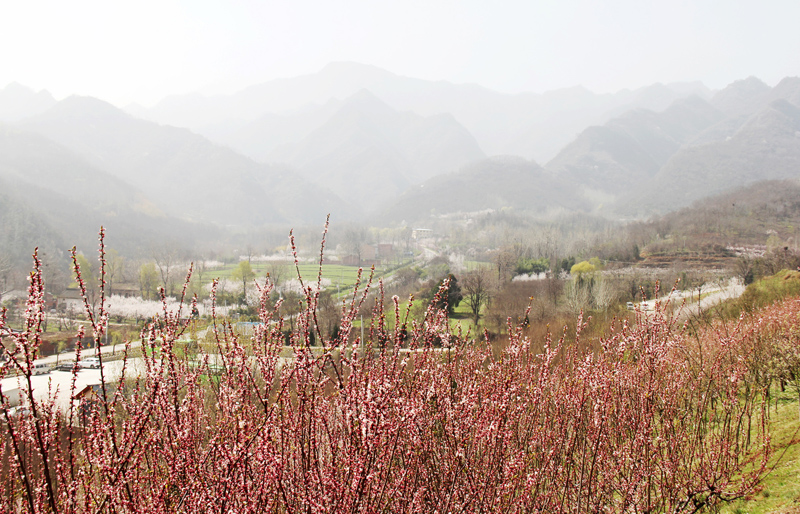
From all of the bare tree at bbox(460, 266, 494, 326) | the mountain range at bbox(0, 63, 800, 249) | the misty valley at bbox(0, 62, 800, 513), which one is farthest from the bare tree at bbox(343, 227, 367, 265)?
the mountain range at bbox(0, 63, 800, 249)

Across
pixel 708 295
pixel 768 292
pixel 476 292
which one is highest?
pixel 768 292

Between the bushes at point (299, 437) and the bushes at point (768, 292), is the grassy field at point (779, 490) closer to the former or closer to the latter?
the bushes at point (299, 437)

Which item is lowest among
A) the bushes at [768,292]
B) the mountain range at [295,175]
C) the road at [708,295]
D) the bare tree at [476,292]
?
the bare tree at [476,292]

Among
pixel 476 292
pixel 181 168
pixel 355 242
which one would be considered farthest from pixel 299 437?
pixel 181 168

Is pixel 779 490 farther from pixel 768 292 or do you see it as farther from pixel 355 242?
pixel 355 242

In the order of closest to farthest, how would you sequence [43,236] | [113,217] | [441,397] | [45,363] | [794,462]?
1. [441,397]
2. [794,462]
3. [45,363]
4. [43,236]
5. [113,217]

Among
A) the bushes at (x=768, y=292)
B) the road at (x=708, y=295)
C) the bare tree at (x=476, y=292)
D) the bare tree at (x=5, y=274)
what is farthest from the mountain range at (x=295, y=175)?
the bushes at (x=768, y=292)

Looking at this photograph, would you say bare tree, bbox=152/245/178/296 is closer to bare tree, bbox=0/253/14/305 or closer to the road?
bare tree, bbox=0/253/14/305

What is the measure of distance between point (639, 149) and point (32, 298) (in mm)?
221144

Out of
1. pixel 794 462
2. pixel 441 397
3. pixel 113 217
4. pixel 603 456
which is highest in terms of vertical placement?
pixel 113 217

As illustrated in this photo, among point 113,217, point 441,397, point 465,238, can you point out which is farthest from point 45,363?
point 465,238

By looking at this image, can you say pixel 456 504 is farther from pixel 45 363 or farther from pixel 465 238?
pixel 465 238

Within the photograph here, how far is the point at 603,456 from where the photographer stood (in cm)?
417

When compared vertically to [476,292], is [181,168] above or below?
above
